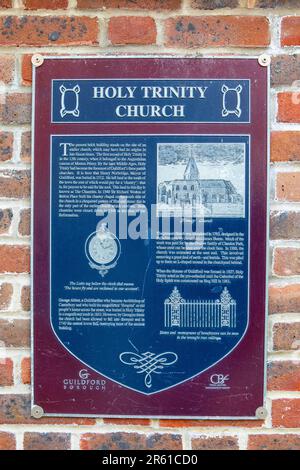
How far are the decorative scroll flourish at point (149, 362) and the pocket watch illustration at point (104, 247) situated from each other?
0.25 metres

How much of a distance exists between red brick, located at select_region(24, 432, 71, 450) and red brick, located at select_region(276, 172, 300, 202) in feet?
2.97

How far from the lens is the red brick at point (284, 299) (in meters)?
1.64

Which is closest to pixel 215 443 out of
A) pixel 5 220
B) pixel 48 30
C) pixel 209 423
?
pixel 209 423

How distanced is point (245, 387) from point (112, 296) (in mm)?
445

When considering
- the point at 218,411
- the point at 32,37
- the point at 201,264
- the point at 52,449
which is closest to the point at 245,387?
the point at 218,411

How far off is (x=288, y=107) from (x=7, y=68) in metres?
0.79

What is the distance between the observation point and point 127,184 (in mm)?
1632

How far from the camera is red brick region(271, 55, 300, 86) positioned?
5.35ft

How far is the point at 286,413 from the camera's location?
165 cm

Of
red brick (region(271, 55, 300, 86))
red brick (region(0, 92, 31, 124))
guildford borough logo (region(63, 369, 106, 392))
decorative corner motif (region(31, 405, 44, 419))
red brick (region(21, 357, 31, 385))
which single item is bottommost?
decorative corner motif (region(31, 405, 44, 419))

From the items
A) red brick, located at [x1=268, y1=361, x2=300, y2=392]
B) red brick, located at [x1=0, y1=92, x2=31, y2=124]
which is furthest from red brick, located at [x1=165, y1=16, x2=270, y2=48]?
red brick, located at [x1=268, y1=361, x2=300, y2=392]

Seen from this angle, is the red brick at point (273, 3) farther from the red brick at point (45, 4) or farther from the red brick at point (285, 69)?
the red brick at point (45, 4)

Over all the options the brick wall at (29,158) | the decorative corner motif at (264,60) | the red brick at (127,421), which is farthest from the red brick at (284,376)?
the decorative corner motif at (264,60)

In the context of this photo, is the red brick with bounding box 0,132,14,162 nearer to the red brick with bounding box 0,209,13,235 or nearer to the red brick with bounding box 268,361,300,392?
the red brick with bounding box 0,209,13,235
